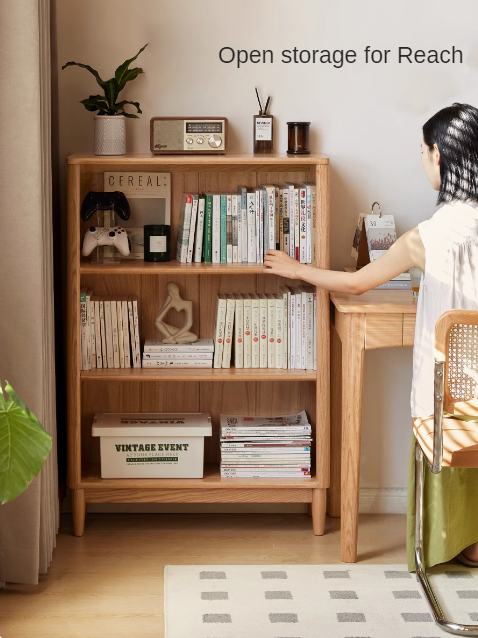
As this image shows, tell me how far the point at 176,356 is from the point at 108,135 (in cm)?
79

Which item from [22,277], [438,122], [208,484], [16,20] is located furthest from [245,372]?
[16,20]

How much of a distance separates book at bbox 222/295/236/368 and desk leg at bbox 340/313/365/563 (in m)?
0.42

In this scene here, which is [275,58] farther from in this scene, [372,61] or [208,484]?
[208,484]

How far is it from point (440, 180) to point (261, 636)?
1399mm

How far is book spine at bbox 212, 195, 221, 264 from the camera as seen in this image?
280cm

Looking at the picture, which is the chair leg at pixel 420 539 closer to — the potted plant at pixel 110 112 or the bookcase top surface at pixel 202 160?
the bookcase top surface at pixel 202 160

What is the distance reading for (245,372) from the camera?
282 centimetres

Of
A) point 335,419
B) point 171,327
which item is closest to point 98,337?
point 171,327

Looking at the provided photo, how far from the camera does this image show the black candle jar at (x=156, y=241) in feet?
9.27

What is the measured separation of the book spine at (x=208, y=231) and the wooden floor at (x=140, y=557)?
0.97m

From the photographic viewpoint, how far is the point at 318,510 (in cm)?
287

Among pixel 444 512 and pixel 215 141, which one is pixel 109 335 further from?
pixel 444 512

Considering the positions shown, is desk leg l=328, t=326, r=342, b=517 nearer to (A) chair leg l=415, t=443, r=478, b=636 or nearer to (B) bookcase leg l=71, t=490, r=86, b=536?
(A) chair leg l=415, t=443, r=478, b=636

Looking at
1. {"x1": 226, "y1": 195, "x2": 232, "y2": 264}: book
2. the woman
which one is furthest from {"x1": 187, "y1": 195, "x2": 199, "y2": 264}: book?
the woman
